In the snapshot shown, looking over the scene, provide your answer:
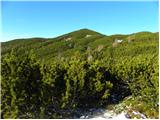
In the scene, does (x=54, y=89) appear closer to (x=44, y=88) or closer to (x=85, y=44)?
(x=44, y=88)

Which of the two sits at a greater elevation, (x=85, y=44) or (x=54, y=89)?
(x=54, y=89)

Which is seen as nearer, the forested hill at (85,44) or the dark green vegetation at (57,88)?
the dark green vegetation at (57,88)

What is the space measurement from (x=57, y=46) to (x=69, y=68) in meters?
114

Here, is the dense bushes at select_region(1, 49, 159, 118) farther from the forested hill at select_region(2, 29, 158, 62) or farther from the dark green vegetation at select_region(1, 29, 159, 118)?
the forested hill at select_region(2, 29, 158, 62)

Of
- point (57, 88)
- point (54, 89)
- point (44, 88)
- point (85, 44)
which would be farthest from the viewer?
point (85, 44)

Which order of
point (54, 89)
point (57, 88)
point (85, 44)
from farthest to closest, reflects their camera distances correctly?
point (85, 44), point (57, 88), point (54, 89)

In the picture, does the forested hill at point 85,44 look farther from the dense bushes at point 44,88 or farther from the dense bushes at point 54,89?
the dense bushes at point 44,88

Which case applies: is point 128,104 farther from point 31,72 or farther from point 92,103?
point 31,72

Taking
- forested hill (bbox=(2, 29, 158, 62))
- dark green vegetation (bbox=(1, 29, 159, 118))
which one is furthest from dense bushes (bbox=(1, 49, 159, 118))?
forested hill (bbox=(2, 29, 158, 62))

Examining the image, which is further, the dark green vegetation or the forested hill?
the forested hill

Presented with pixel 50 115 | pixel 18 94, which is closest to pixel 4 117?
pixel 18 94

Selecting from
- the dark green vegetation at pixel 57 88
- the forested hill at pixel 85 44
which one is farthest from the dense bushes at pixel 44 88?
the forested hill at pixel 85 44

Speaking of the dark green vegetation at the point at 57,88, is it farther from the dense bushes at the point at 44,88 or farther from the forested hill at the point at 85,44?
the forested hill at the point at 85,44

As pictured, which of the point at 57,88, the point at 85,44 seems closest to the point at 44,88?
the point at 57,88
